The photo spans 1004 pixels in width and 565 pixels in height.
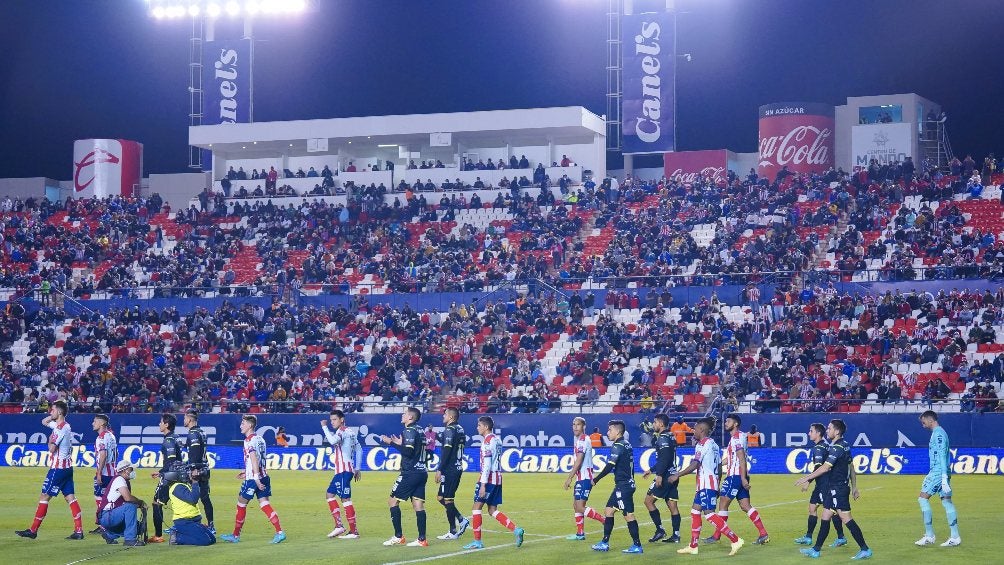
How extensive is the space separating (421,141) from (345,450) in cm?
4966

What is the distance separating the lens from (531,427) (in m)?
48.5

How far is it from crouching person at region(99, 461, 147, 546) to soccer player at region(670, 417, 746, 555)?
9640 millimetres

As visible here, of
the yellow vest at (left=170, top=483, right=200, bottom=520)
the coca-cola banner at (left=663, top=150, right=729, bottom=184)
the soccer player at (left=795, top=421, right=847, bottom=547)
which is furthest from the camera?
the coca-cola banner at (left=663, top=150, right=729, bottom=184)

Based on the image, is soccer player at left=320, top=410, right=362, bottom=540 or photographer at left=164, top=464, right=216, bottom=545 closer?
photographer at left=164, top=464, right=216, bottom=545

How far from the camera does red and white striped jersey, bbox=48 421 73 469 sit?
78.5ft

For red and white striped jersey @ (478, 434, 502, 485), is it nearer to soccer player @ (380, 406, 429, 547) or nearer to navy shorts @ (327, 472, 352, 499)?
soccer player @ (380, 406, 429, 547)

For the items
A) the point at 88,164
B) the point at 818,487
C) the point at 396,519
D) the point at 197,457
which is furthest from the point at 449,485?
the point at 88,164

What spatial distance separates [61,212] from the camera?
73.2 meters

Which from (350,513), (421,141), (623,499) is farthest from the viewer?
(421,141)

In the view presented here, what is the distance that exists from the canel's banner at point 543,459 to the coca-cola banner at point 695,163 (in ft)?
98.1

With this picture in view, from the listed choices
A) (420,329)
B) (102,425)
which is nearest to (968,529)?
(102,425)

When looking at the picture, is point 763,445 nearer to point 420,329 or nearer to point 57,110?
point 420,329

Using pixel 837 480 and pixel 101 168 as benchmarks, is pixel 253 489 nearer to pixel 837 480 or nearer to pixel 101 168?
pixel 837 480

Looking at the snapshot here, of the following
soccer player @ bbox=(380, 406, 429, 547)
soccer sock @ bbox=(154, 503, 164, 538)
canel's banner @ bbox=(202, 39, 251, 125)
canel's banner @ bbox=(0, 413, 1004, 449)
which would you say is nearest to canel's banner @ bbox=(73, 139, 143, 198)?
canel's banner @ bbox=(202, 39, 251, 125)
